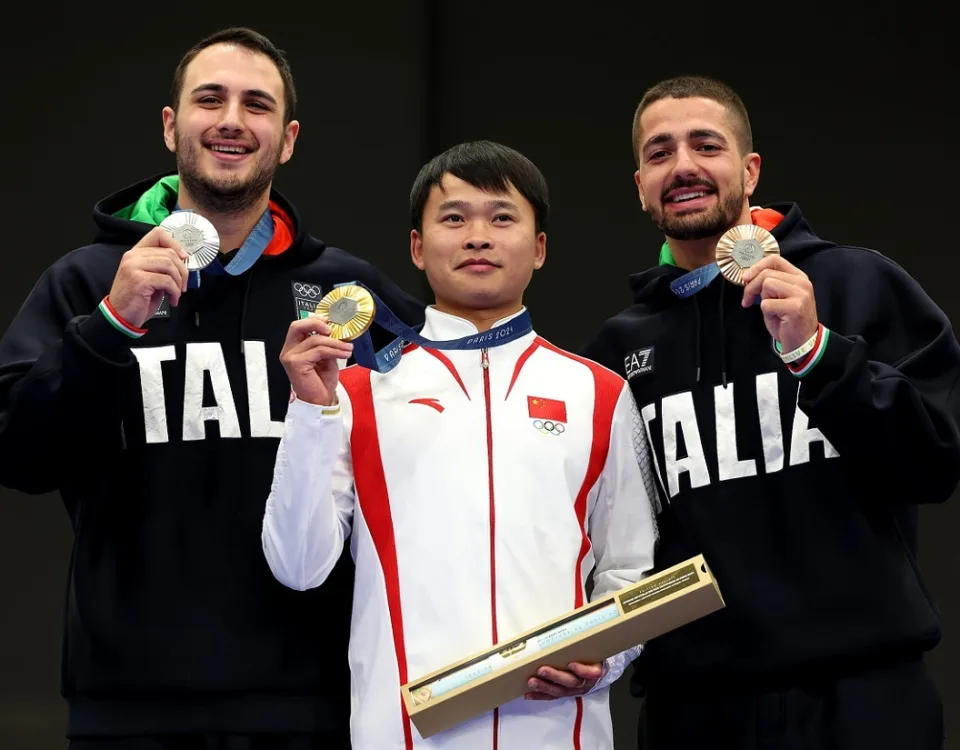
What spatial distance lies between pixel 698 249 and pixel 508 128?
1825 millimetres

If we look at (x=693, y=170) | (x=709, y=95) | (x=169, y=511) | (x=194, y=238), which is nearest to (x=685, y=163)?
(x=693, y=170)

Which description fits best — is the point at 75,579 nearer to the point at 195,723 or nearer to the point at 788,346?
the point at 195,723

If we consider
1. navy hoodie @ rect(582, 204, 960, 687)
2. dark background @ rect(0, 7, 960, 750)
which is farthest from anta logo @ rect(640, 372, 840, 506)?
dark background @ rect(0, 7, 960, 750)

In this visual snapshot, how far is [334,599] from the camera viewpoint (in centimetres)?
248

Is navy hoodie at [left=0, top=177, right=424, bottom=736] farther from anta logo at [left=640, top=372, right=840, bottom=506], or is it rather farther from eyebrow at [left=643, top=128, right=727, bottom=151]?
eyebrow at [left=643, top=128, right=727, bottom=151]

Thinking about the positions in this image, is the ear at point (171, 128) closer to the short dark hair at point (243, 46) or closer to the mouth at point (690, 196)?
the short dark hair at point (243, 46)

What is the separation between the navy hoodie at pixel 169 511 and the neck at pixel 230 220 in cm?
17

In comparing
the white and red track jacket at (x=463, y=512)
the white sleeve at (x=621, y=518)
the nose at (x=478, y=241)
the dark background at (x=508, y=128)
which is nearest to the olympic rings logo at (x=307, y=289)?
the white and red track jacket at (x=463, y=512)

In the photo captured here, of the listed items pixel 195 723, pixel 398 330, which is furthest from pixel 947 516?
pixel 195 723

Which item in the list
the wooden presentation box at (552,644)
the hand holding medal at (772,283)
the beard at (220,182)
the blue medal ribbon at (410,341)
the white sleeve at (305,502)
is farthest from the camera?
the beard at (220,182)

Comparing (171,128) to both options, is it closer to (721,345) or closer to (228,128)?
(228,128)

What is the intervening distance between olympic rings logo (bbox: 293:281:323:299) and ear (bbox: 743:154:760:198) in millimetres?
932

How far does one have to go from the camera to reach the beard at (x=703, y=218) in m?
2.76

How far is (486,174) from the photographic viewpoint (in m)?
2.51
